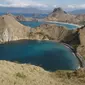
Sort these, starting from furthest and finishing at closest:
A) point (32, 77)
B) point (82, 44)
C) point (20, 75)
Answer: point (82, 44) → point (32, 77) → point (20, 75)

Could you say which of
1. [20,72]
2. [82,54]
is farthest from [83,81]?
[82,54]

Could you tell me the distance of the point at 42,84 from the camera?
22.4 m

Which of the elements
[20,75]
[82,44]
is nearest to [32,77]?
[20,75]

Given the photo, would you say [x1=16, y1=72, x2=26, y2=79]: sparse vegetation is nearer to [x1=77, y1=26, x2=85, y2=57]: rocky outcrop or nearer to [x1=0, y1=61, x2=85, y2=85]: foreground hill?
[x1=0, y1=61, x2=85, y2=85]: foreground hill

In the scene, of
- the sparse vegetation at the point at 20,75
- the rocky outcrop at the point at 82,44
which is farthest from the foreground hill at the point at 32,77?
the rocky outcrop at the point at 82,44

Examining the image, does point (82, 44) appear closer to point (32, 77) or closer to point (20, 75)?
point (32, 77)

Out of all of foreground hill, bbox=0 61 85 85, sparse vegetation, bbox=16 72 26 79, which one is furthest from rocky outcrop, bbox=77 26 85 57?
sparse vegetation, bbox=16 72 26 79

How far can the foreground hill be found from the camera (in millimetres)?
21781

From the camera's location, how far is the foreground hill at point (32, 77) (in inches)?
858

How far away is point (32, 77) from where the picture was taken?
2397 cm

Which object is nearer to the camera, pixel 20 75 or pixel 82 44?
pixel 20 75

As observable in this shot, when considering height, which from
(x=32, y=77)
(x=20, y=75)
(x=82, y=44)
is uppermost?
(x=20, y=75)

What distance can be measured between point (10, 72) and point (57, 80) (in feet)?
16.6

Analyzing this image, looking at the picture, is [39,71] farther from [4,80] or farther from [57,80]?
[4,80]
